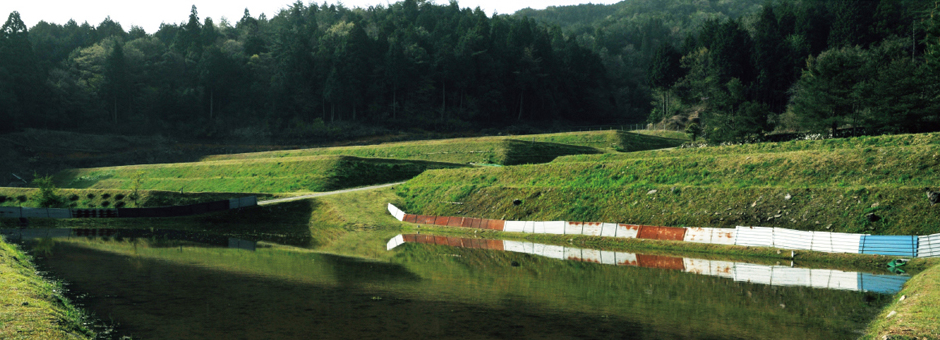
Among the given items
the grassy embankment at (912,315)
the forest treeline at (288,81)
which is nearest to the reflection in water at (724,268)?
the grassy embankment at (912,315)

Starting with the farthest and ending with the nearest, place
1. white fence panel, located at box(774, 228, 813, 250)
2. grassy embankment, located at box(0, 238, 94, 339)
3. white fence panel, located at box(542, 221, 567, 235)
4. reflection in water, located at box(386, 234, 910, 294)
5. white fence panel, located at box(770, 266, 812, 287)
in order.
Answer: white fence panel, located at box(542, 221, 567, 235)
white fence panel, located at box(774, 228, 813, 250)
white fence panel, located at box(770, 266, 812, 287)
reflection in water, located at box(386, 234, 910, 294)
grassy embankment, located at box(0, 238, 94, 339)

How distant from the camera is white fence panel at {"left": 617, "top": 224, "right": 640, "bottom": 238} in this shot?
33344 millimetres

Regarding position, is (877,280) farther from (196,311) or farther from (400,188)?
(400,188)

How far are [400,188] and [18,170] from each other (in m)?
60.8

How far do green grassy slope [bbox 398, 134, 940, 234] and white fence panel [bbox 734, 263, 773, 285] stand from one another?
5.21m


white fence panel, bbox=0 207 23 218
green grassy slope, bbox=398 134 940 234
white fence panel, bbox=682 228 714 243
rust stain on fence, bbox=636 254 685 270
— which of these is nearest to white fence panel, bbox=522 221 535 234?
green grassy slope, bbox=398 134 940 234

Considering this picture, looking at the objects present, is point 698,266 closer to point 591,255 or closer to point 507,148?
point 591,255

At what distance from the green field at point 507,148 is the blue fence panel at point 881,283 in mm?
47153

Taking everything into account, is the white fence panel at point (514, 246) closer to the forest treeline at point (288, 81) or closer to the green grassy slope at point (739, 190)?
the green grassy slope at point (739, 190)

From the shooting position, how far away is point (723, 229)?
30719 mm

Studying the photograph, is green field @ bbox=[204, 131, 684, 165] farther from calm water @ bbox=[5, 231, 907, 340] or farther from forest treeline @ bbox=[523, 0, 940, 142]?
calm water @ bbox=[5, 231, 907, 340]

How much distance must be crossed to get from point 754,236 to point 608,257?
7.18m

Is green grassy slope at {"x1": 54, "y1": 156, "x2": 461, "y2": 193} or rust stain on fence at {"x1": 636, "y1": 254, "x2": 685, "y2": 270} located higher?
green grassy slope at {"x1": 54, "y1": 156, "x2": 461, "y2": 193}

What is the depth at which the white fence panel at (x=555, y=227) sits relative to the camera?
35803 millimetres
